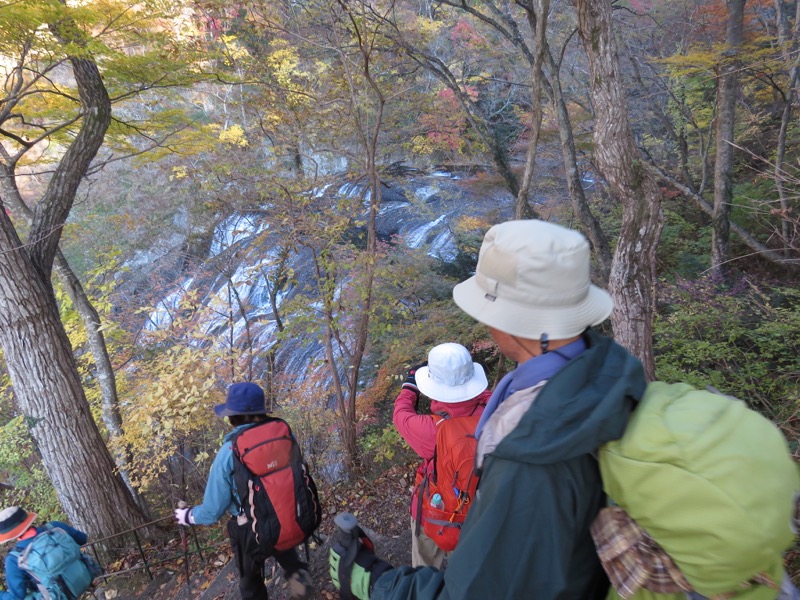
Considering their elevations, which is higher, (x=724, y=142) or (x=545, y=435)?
(x=545, y=435)

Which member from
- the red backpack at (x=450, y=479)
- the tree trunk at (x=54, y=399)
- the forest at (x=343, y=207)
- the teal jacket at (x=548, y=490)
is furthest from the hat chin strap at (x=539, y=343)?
the tree trunk at (x=54, y=399)

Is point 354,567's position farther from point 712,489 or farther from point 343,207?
point 343,207

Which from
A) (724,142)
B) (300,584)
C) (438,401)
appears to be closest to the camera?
(438,401)

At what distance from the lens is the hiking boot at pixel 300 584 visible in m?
2.86

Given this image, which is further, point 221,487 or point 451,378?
point 221,487

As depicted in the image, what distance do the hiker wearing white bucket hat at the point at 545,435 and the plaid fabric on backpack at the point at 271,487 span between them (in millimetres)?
1658

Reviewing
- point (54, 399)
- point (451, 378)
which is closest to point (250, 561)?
point (451, 378)

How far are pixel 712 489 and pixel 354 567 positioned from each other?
1160 mm

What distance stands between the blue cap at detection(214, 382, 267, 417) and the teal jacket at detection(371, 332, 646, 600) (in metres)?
1.94

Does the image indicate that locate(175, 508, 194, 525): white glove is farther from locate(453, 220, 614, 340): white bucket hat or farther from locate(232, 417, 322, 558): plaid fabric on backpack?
locate(453, 220, 614, 340): white bucket hat

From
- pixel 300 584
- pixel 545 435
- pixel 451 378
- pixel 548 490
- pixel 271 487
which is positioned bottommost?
pixel 300 584

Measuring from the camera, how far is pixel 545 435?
953 mm

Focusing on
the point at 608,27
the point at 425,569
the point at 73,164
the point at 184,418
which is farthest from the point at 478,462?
the point at 184,418

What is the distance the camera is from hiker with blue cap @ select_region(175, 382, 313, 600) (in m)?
2.64
